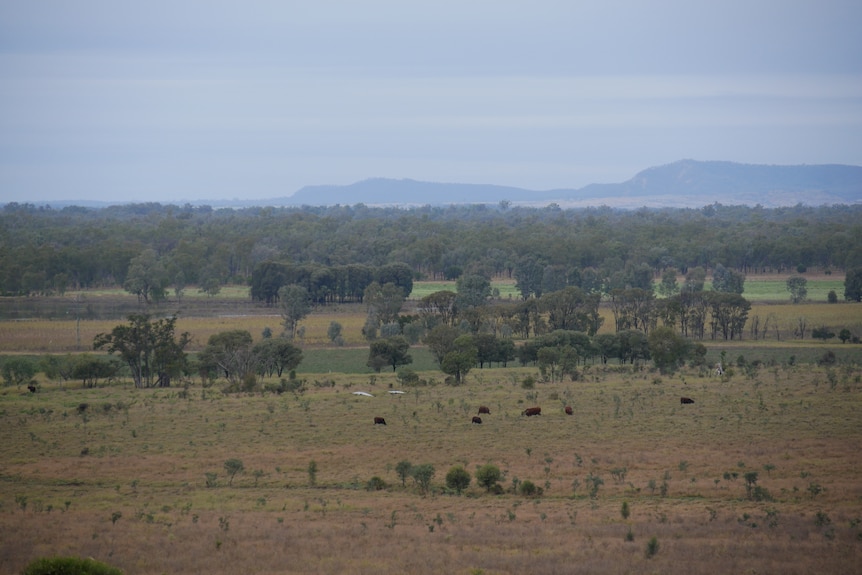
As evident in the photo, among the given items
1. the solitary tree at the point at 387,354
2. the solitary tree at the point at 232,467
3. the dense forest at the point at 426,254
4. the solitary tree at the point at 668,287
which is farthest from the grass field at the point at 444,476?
the dense forest at the point at 426,254

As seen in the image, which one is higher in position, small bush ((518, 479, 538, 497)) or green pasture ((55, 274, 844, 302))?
green pasture ((55, 274, 844, 302))

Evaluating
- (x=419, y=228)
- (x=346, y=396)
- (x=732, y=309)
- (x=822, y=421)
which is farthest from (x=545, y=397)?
(x=419, y=228)

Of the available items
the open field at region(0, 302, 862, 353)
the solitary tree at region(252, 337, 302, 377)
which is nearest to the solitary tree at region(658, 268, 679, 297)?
the open field at region(0, 302, 862, 353)

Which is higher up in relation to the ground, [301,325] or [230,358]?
[230,358]

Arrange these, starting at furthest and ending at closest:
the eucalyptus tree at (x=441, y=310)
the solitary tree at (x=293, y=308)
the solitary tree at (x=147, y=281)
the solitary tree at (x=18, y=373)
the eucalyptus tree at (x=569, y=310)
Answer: the solitary tree at (x=147, y=281) < the solitary tree at (x=293, y=308) < the eucalyptus tree at (x=441, y=310) < the eucalyptus tree at (x=569, y=310) < the solitary tree at (x=18, y=373)

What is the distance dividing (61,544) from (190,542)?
276 cm

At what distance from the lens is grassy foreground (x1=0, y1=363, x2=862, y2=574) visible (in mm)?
20047

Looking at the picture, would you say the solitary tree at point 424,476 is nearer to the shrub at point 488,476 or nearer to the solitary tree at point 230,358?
the shrub at point 488,476

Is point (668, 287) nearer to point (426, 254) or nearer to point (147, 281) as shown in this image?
point (426, 254)

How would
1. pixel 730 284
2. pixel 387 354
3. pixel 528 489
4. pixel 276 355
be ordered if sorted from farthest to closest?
pixel 730 284, pixel 387 354, pixel 276 355, pixel 528 489

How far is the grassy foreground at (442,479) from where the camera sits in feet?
65.8

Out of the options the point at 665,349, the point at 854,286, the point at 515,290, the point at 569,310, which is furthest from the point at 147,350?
the point at 854,286

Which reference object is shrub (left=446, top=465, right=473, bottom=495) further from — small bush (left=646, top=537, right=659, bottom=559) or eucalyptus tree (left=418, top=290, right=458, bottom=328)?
eucalyptus tree (left=418, top=290, right=458, bottom=328)

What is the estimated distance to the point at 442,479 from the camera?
2834cm
